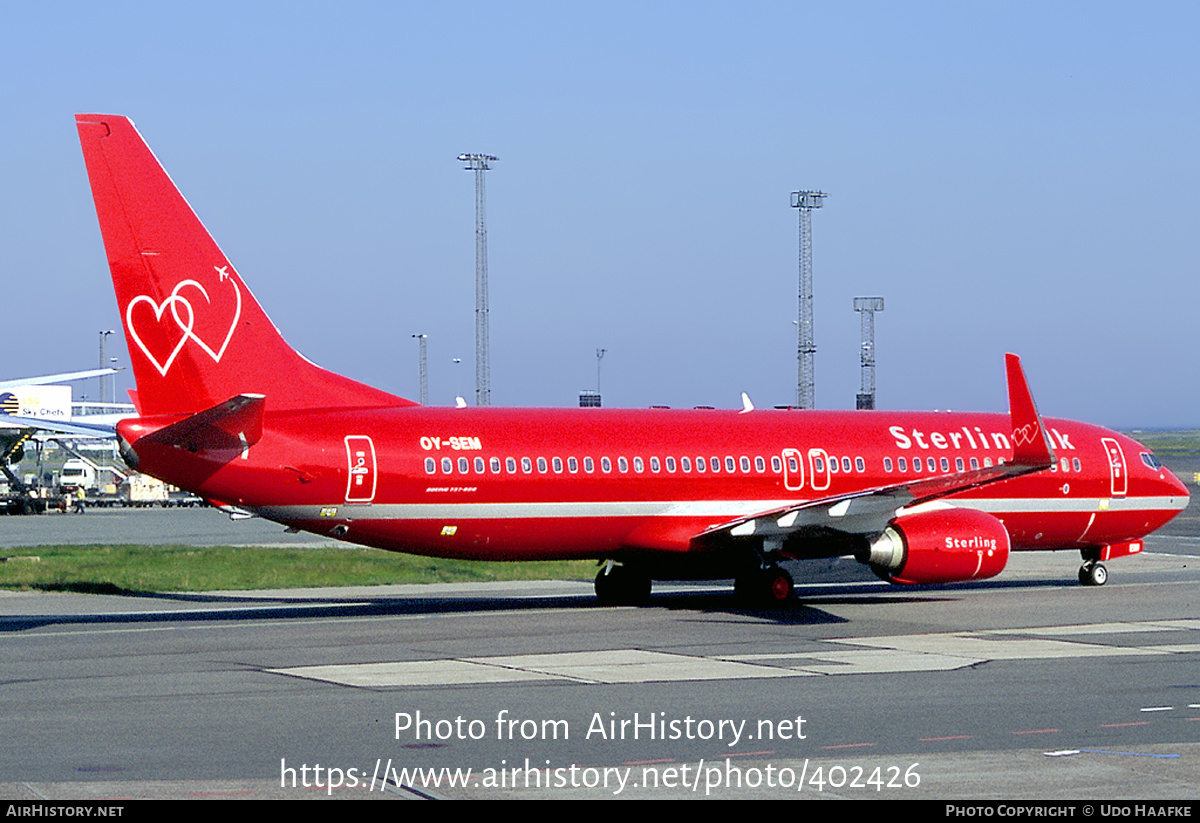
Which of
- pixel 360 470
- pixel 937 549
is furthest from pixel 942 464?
pixel 360 470

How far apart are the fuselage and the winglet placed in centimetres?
573

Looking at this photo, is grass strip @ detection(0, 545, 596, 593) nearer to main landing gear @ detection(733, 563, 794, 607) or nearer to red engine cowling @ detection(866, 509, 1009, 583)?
main landing gear @ detection(733, 563, 794, 607)

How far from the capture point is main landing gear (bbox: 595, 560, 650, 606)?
97.5 ft

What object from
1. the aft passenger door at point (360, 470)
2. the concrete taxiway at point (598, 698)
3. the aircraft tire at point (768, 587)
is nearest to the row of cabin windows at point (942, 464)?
the concrete taxiway at point (598, 698)

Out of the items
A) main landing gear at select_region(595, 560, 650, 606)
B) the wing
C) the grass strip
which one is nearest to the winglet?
the wing

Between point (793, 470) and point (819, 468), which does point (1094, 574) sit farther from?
point (793, 470)

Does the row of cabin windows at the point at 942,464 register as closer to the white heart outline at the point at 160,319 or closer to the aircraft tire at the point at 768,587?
the aircraft tire at the point at 768,587

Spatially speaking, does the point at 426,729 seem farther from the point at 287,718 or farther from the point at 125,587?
the point at 125,587

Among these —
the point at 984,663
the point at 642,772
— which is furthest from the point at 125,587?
the point at 642,772

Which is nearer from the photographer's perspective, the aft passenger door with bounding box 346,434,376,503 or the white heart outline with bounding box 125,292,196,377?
the white heart outline with bounding box 125,292,196,377

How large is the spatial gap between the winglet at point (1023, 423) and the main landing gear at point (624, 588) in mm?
7889

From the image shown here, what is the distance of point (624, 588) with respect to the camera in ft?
97.6

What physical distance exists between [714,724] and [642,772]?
103 inches
